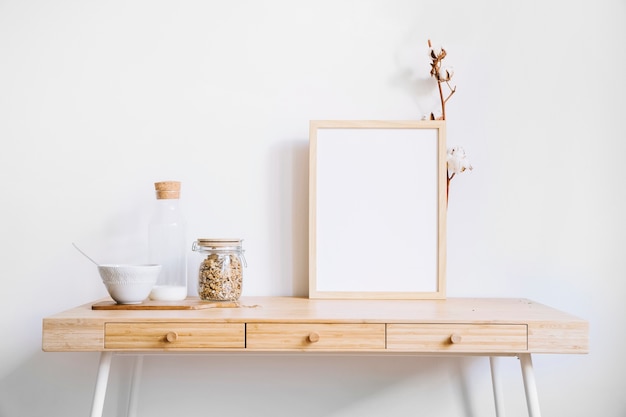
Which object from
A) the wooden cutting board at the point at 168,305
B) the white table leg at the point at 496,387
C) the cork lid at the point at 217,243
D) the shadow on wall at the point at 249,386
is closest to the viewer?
the wooden cutting board at the point at 168,305

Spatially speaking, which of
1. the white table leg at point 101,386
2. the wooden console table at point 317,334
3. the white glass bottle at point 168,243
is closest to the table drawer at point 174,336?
the wooden console table at point 317,334

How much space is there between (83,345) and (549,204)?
1.56m

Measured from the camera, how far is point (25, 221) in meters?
2.20

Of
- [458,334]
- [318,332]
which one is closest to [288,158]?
[318,332]

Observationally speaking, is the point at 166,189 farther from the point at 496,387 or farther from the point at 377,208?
the point at 496,387

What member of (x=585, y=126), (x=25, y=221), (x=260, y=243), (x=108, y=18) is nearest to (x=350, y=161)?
(x=260, y=243)

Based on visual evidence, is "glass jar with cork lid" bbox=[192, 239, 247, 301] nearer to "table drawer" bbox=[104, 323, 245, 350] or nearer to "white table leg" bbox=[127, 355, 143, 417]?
"table drawer" bbox=[104, 323, 245, 350]

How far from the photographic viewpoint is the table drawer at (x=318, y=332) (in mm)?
1721

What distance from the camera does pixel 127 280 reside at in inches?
73.4

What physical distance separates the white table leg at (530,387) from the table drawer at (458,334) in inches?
3.7

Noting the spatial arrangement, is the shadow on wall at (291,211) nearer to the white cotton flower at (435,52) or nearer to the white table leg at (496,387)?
the white cotton flower at (435,52)

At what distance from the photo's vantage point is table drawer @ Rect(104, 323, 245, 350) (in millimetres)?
1717

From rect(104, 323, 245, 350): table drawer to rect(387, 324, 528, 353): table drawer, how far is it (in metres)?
0.43

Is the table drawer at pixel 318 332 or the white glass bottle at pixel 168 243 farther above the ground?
the white glass bottle at pixel 168 243
